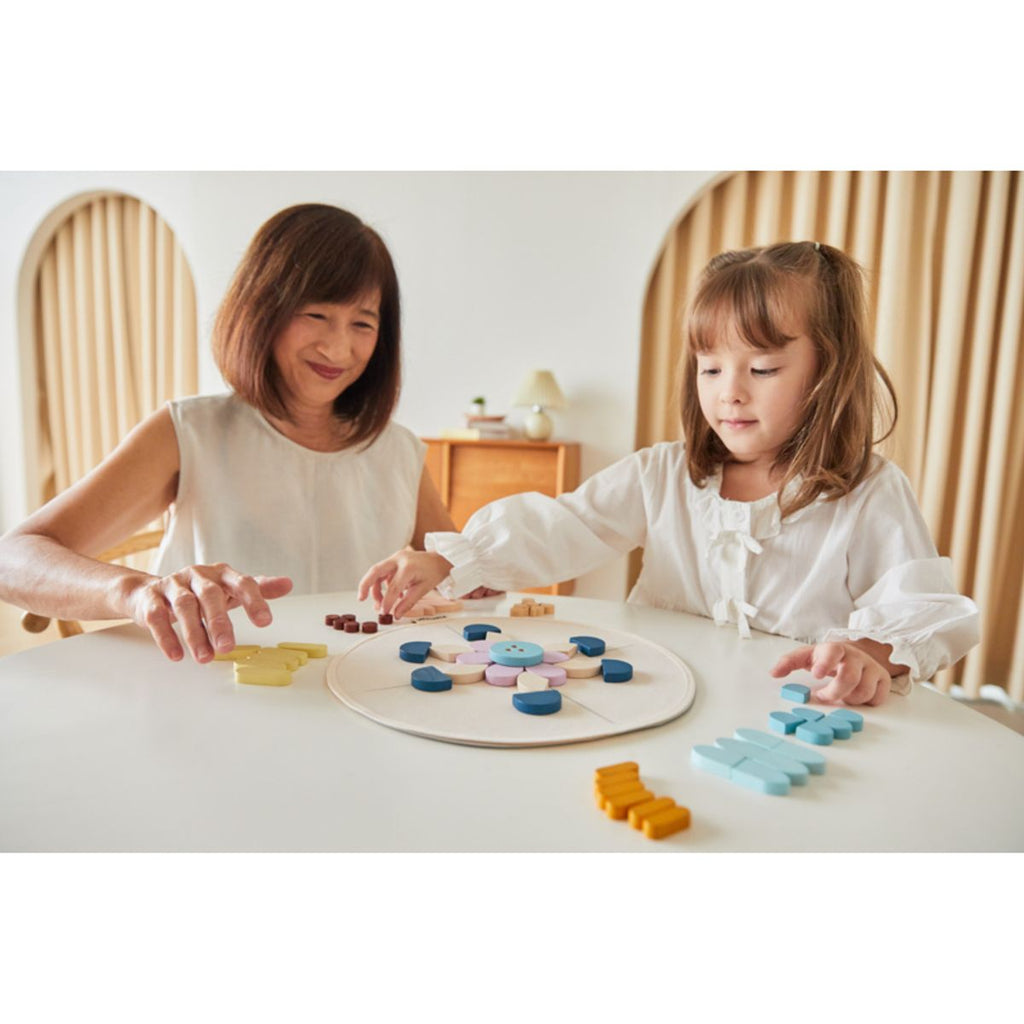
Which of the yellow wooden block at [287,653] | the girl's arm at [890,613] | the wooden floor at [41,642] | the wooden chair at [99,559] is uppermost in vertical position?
the girl's arm at [890,613]

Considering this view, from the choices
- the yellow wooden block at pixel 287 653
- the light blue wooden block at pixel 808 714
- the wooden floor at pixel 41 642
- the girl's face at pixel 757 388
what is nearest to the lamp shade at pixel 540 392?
the wooden floor at pixel 41 642

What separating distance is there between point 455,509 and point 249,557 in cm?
172

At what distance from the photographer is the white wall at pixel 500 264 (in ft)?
10.2

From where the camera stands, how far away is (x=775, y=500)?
125 centimetres

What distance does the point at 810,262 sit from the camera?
1238 mm

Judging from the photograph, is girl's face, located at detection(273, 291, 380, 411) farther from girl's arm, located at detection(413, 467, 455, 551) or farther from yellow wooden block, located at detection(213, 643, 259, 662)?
yellow wooden block, located at detection(213, 643, 259, 662)

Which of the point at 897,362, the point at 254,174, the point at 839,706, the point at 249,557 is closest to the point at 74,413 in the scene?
the point at 254,174

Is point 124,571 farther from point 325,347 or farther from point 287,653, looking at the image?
point 325,347

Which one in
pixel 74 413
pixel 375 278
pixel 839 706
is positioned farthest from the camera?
pixel 74 413

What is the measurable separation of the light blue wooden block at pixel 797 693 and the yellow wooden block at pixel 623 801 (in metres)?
0.31

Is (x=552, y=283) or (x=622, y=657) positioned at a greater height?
(x=552, y=283)

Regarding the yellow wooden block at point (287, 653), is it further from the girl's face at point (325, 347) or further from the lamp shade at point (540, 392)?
the lamp shade at point (540, 392)

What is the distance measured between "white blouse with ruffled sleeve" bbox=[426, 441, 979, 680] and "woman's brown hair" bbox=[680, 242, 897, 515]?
5cm
